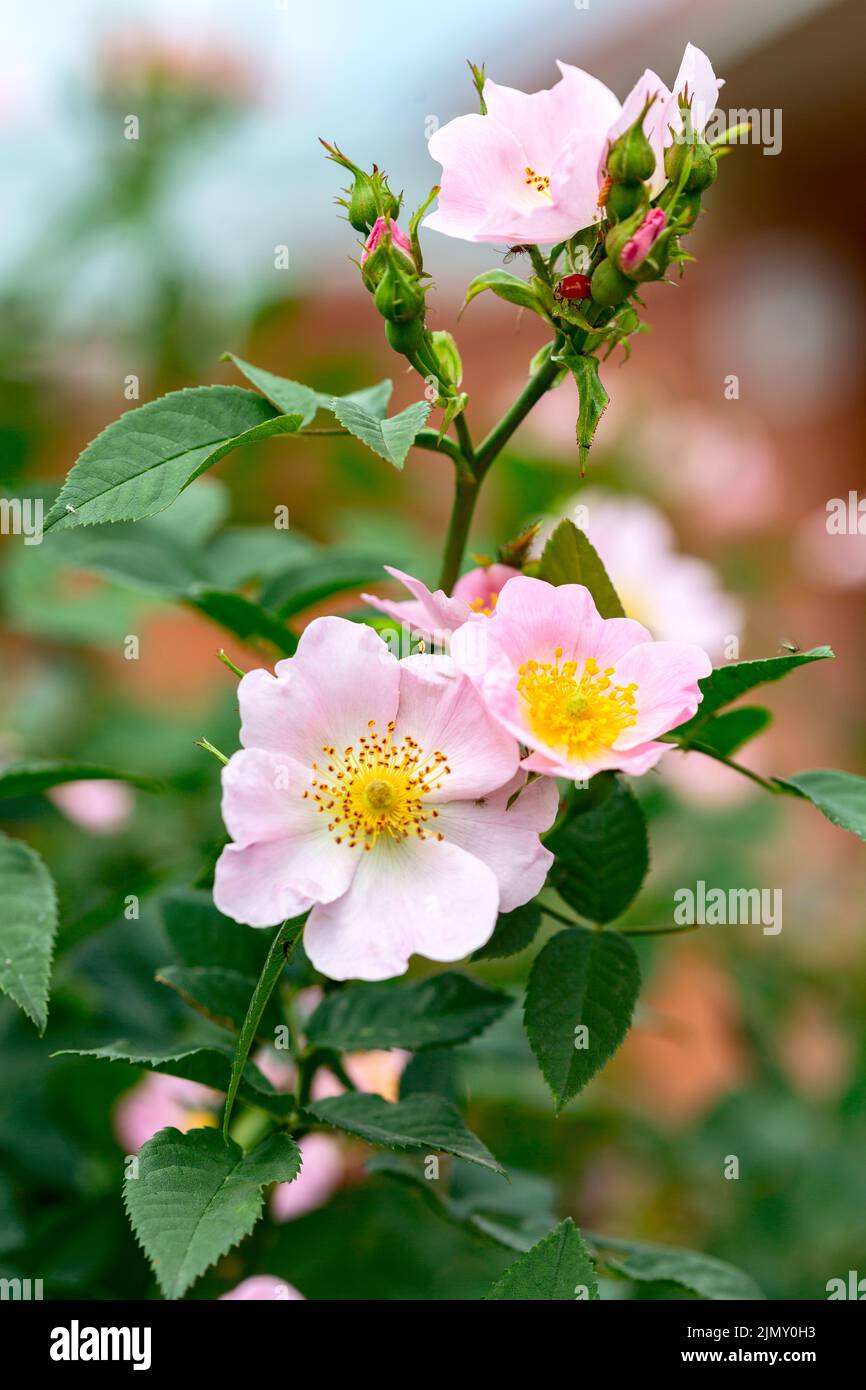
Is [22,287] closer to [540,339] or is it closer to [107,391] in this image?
[107,391]

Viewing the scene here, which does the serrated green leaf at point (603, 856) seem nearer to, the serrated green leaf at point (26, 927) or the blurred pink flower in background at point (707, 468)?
the serrated green leaf at point (26, 927)

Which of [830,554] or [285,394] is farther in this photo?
[830,554]

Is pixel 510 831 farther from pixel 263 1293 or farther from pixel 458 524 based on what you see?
pixel 263 1293

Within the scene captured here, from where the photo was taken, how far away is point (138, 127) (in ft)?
5.17

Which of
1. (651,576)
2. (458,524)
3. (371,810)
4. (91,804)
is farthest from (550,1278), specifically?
(651,576)

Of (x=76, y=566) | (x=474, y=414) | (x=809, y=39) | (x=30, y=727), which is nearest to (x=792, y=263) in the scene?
(x=809, y=39)

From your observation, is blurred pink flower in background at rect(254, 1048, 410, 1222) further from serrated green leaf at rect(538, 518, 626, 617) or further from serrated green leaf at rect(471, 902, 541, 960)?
serrated green leaf at rect(538, 518, 626, 617)

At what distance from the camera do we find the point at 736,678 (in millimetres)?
510

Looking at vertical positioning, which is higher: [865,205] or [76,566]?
[865,205]

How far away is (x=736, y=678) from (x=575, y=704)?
77 mm

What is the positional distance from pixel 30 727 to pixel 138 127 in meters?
0.85

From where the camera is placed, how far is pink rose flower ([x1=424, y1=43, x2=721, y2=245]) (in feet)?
1.49

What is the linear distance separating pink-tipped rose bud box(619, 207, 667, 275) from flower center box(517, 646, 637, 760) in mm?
148

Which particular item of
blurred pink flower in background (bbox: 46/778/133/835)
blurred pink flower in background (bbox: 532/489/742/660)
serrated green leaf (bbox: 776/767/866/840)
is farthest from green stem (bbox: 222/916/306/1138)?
blurred pink flower in background (bbox: 532/489/742/660)
